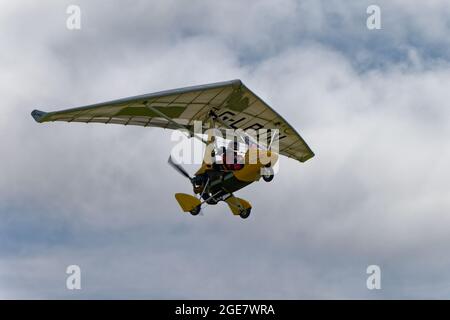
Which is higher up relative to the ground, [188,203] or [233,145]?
[233,145]

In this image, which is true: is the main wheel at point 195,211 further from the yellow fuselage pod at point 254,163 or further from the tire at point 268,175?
the tire at point 268,175

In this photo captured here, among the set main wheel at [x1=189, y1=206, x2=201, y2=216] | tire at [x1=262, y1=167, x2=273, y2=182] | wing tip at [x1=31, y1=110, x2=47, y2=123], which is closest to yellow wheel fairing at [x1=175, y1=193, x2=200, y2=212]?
main wheel at [x1=189, y1=206, x2=201, y2=216]

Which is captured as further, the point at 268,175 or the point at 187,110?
the point at 187,110

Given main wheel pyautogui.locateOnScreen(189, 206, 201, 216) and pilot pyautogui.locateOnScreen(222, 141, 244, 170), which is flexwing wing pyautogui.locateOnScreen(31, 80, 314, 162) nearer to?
pilot pyautogui.locateOnScreen(222, 141, 244, 170)

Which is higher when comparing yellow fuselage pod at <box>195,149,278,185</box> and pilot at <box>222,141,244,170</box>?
pilot at <box>222,141,244,170</box>

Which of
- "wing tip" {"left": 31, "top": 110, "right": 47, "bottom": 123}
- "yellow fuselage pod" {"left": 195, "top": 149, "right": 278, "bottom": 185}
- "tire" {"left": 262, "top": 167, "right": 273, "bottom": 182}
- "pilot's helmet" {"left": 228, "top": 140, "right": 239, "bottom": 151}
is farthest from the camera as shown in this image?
"pilot's helmet" {"left": 228, "top": 140, "right": 239, "bottom": 151}

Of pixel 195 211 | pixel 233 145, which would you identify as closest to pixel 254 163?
pixel 233 145

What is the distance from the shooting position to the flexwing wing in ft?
122

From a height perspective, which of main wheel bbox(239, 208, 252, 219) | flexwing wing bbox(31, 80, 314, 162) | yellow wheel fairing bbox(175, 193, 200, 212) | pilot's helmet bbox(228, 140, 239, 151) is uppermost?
flexwing wing bbox(31, 80, 314, 162)

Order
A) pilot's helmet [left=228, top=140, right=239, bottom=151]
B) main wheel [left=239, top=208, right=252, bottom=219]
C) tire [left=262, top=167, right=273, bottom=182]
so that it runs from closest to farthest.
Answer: tire [left=262, top=167, right=273, bottom=182] < pilot's helmet [left=228, top=140, right=239, bottom=151] < main wheel [left=239, top=208, right=252, bottom=219]

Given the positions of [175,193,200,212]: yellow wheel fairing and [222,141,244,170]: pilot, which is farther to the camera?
[175,193,200,212]: yellow wheel fairing

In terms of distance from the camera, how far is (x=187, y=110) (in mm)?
39750

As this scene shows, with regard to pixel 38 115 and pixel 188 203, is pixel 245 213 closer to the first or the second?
pixel 188 203
